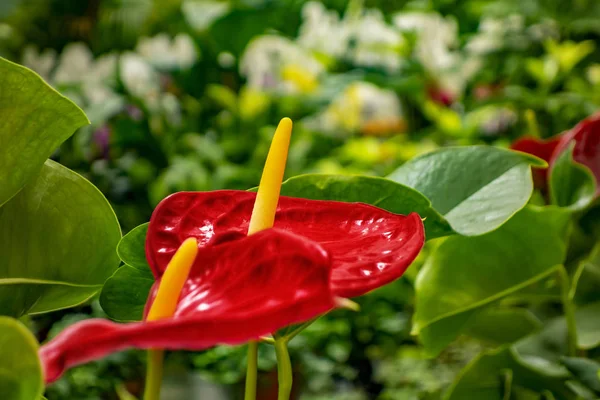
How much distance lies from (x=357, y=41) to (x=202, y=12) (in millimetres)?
465

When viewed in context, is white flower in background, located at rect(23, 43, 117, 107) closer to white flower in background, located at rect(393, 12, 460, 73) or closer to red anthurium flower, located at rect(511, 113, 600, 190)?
white flower in background, located at rect(393, 12, 460, 73)

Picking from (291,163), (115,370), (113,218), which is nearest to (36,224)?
(113,218)

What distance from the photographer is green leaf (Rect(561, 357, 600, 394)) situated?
1.30 feet

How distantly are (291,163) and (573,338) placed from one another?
1.04 metres

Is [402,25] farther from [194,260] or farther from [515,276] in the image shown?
[194,260]

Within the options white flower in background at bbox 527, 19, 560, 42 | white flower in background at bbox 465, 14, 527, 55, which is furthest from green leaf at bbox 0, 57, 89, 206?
white flower in background at bbox 527, 19, 560, 42

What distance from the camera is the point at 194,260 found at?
20 cm

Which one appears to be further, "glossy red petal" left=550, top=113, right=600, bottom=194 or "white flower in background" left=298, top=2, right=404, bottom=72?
"white flower in background" left=298, top=2, right=404, bottom=72

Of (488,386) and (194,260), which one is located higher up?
(194,260)

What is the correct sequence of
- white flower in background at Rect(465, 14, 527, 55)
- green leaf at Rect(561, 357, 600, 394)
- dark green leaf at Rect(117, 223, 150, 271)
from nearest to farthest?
1. dark green leaf at Rect(117, 223, 150, 271)
2. green leaf at Rect(561, 357, 600, 394)
3. white flower in background at Rect(465, 14, 527, 55)

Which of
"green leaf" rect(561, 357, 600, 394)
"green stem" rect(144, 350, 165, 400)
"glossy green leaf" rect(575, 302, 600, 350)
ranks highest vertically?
"green stem" rect(144, 350, 165, 400)

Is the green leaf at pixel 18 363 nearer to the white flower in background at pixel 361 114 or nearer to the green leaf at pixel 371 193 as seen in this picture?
the green leaf at pixel 371 193

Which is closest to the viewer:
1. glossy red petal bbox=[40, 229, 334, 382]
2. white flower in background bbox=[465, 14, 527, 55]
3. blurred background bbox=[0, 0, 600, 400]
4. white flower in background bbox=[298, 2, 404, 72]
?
glossy red petal bbox=[40, 229, 334, 382]

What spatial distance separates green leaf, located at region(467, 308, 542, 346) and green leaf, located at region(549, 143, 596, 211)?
0.15m
